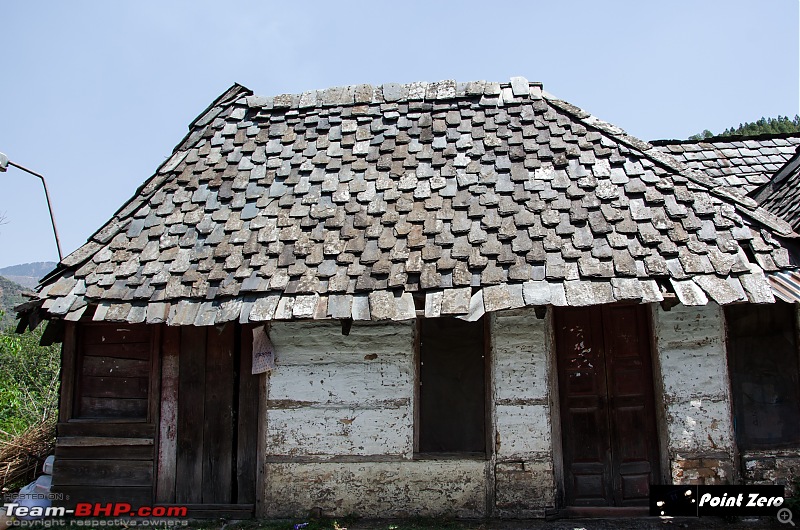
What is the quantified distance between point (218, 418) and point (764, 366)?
6.30m

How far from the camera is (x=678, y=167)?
645 cm

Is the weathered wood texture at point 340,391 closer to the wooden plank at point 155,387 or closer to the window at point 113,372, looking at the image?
the wooden plank at point 155,387

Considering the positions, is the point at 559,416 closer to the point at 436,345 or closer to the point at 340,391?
the point at 436,345

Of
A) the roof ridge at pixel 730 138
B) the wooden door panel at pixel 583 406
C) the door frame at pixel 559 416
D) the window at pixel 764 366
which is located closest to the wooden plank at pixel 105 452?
the door frame at pixel 559 416

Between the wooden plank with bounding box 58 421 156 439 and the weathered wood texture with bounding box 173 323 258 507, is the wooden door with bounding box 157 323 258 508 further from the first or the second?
the wooden plank with bounding box 58 421 156 439

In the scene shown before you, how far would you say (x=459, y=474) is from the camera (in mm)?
5766

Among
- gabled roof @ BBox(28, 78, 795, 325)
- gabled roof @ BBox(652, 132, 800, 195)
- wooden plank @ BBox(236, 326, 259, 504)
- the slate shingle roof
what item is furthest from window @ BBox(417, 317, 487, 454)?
gabled roof @ BBox(652, 132, 800, 195)

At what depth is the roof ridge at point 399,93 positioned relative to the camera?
7.77 metres

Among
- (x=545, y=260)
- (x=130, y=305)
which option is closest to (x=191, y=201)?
(x=130, y=305)

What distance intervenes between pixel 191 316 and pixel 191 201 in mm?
1988


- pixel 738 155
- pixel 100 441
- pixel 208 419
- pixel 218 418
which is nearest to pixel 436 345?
pixel 218 418

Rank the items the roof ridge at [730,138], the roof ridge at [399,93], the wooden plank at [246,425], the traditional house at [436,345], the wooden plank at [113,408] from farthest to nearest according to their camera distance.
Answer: the roof ridge at [730,138] < the roof ridge at [399,93] < the wooden plank at [113,408] < the wooden plank at [246,425] < the traditional house at [436,345]

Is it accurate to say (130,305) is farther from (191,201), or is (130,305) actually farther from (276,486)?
(276,486)

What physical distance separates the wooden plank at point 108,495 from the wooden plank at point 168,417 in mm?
153
